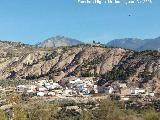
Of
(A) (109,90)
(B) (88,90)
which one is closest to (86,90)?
(B) (88,90)

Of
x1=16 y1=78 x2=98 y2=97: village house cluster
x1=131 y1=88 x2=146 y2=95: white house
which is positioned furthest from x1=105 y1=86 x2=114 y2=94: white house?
x1=131 y1=88 x2=146 y2=95: white house

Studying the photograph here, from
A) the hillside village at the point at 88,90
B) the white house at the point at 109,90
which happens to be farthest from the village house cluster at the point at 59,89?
the white house at the point at 109,90

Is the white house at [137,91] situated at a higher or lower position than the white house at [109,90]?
lower

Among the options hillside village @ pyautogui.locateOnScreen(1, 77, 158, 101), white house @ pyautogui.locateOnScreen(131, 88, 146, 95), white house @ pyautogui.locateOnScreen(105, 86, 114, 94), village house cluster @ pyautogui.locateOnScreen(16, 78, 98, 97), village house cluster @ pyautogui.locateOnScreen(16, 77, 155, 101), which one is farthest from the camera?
village house cluster @ pyautogui.locateOnScreen(16, 78, 98, 97)

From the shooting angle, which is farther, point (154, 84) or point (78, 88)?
point (78, 88)

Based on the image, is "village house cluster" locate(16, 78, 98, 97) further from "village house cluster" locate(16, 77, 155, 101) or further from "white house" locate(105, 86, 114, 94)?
"white house" locate(105, 86, 114, 94)

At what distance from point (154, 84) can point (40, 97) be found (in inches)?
1638

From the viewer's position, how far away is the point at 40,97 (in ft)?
555

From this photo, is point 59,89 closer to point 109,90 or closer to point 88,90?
point 88,90

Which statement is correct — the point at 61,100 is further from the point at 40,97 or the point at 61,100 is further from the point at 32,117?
the point at 32,117

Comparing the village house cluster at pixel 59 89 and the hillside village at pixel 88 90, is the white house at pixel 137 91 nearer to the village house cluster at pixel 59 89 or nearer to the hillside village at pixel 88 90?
the hillside village at pixel 88 90

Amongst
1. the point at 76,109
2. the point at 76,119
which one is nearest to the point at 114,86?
the point at 76,109

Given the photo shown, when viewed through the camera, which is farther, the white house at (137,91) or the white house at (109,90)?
the white house at (109,90)

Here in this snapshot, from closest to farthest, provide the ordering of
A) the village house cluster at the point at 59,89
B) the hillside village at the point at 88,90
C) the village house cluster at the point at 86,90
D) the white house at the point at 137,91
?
the hillside village at the point at 88,90 < the white house at the point at 137,91 < the village house cluster at the point at 86,90 < the village house cluster at the point at 59,89
